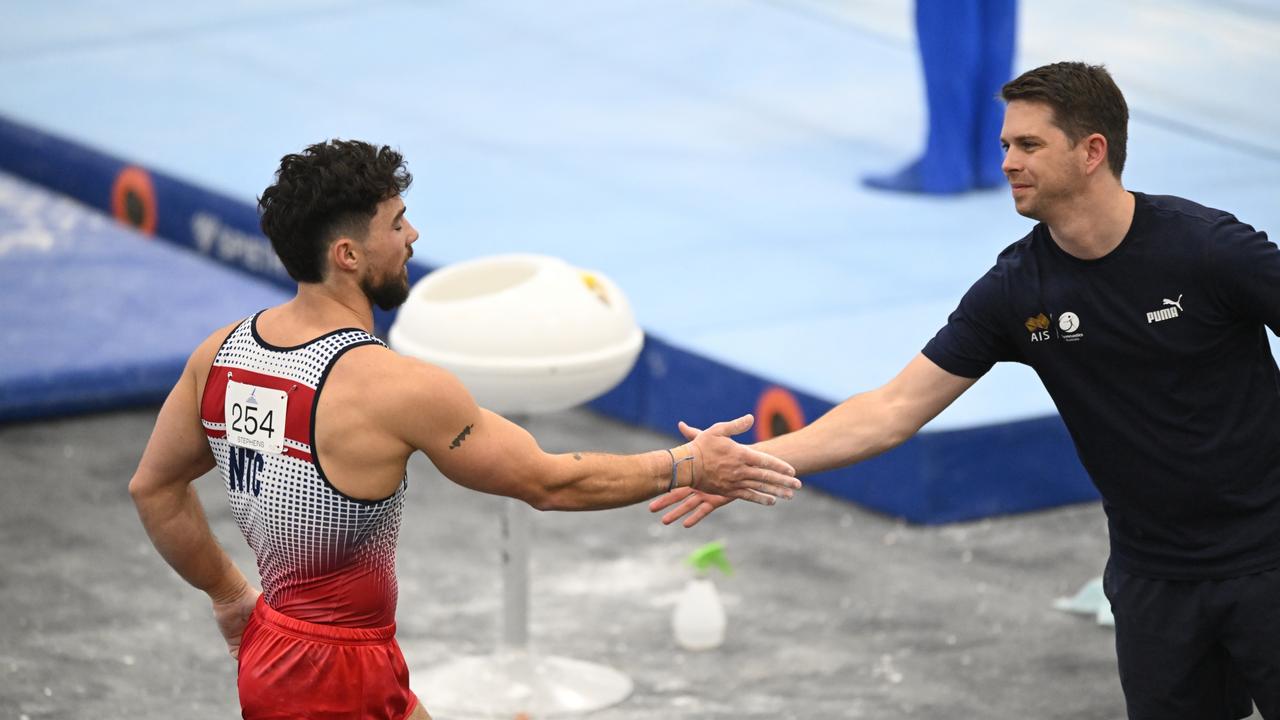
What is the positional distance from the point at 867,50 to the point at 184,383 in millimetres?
8445

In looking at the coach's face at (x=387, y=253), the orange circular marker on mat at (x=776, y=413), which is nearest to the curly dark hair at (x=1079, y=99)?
the coach's face at (x=387, y=253)

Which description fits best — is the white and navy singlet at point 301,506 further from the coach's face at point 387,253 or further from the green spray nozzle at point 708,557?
the green spray nozzle at point 708,557

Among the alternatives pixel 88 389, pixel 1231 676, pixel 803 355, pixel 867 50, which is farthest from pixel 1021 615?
pixel 867 50

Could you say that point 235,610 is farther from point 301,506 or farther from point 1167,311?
point 1167,311

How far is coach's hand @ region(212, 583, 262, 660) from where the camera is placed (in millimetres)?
3557

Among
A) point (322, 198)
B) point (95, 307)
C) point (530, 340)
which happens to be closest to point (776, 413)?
point (530, 340)

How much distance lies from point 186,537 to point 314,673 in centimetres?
39

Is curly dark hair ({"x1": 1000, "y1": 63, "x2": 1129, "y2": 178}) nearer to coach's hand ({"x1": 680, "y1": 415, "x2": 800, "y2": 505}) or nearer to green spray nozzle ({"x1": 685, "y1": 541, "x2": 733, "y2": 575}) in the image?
coach's hand ({"x1": 680, "y1": 415, "x2": 800, "y2": 505})

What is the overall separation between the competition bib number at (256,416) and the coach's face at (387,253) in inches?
8.8

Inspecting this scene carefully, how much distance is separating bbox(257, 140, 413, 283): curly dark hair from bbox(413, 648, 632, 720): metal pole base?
197cm

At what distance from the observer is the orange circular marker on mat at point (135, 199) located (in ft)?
31.0

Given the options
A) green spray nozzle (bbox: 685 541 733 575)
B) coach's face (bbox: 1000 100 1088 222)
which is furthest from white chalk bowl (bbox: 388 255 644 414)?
coach's face (bbox: 1000 100 1088 222)

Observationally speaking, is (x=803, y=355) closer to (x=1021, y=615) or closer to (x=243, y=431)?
(x=1021, y=615)

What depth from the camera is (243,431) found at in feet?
10.6
